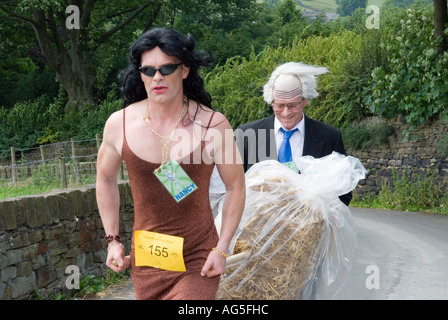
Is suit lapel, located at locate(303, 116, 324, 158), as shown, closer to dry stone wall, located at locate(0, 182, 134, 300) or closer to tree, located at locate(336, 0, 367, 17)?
dry stone wall, located at locate(0, 182, 134, 300)

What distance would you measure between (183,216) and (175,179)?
184mm

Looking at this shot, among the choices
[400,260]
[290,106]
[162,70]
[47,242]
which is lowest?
[400,260]

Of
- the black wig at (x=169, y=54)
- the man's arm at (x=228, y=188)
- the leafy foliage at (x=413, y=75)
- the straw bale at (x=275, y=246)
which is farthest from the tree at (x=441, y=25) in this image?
the man's arm at (x=228, y=188)

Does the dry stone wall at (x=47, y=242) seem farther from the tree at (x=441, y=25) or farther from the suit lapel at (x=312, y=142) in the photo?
the tree at (x=441, y=25)

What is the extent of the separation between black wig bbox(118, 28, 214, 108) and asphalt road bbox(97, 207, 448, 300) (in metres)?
2.56

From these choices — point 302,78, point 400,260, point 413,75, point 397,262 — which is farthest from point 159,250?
point 413,75

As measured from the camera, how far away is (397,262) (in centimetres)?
1005

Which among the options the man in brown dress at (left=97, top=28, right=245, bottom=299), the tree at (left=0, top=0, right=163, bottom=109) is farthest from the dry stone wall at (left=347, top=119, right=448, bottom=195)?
the man in brown dress at (left=97, top=28, right=245, bottom=299)

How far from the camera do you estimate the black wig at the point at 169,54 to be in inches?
137

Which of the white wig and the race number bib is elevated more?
the white wig

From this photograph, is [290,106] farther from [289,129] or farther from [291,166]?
[291,166]

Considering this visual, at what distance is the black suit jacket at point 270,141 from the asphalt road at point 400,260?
1.19 metres

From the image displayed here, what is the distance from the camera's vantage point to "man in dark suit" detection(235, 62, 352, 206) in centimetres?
523
